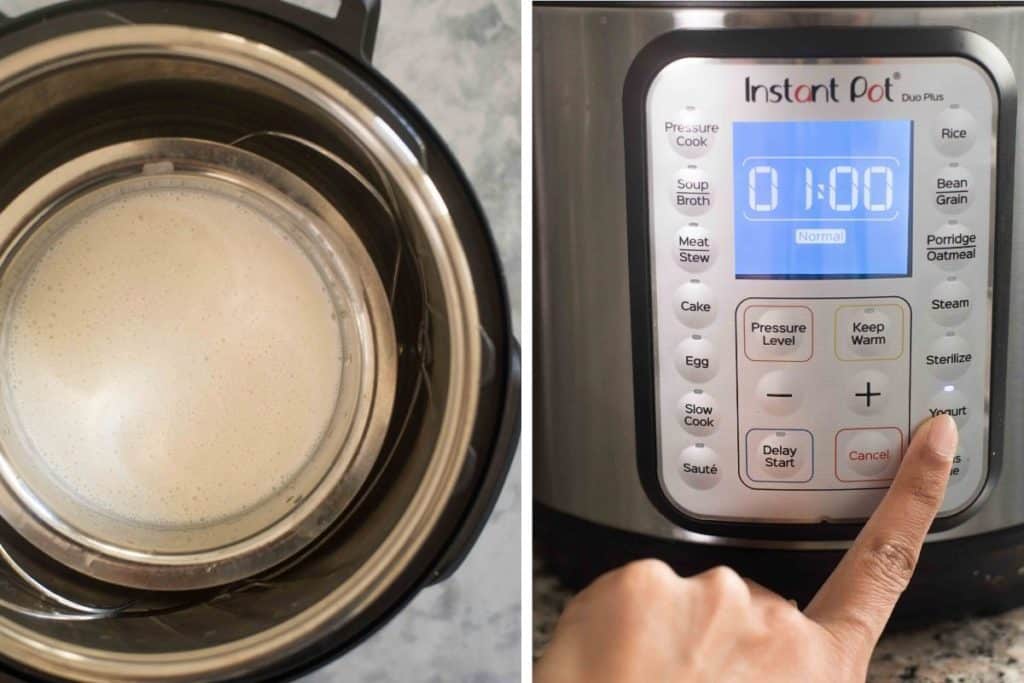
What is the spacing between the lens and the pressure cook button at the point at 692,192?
0.62 metres

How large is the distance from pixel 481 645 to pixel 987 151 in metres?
0.47

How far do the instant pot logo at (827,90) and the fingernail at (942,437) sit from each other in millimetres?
218

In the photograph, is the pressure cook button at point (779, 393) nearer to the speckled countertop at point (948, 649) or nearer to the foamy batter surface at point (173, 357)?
the speckled countertop at point (948, 649)

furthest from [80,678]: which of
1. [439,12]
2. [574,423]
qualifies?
[439,12]

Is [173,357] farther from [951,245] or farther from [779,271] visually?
[951,245]

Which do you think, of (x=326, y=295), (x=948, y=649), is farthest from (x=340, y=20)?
(x=948, y=649)

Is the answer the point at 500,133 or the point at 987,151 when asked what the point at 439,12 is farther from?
the point at 987,151

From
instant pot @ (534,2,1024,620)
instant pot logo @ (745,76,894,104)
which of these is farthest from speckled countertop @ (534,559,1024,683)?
instant pot logo @ (745,76,894,104)

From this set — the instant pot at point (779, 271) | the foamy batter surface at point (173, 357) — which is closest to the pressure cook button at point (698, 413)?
the instant pot at point (779, 271)

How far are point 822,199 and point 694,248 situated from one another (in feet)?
0.29

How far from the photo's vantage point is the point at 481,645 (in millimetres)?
657

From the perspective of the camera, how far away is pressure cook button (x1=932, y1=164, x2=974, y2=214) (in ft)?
2.01

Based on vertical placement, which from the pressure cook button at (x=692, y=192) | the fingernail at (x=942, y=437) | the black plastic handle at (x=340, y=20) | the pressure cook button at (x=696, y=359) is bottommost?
the fingernail at (x=942, y=437)

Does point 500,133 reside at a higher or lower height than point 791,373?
higher
